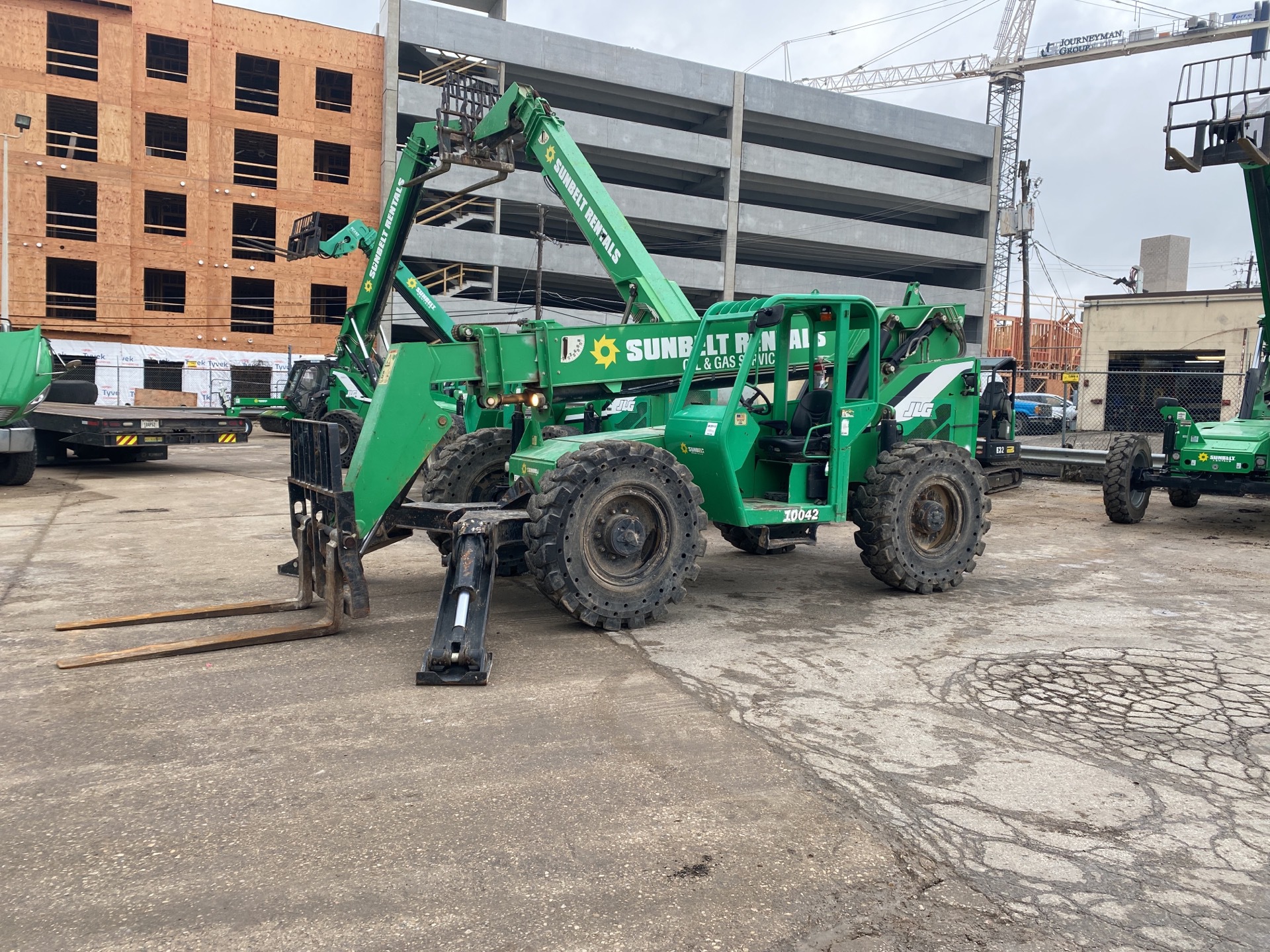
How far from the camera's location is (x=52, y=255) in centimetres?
3947

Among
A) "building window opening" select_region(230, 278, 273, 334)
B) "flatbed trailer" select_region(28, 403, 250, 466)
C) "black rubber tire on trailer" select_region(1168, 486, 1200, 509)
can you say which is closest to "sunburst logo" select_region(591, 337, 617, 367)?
"black rubber tire on trailer" select_region(1168, 486, 1200, 509)

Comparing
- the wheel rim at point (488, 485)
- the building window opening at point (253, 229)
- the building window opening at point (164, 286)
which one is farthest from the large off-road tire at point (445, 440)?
the building window opening at point (164, 286)

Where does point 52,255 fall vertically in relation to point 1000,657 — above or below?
above

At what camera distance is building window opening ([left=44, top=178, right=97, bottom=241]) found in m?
40.1

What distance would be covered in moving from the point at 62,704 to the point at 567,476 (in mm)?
3239

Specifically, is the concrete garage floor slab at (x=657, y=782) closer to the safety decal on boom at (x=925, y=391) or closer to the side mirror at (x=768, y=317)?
the safety decal on boom at (x=925, y=391)

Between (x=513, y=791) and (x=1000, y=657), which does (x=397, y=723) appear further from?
(x=1000, y=657)

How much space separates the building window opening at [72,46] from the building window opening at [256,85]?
5.70 m

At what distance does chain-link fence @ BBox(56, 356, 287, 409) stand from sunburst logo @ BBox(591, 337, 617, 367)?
3271cm

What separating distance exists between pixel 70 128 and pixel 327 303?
12634 mm

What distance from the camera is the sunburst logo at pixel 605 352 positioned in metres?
→ 7.97

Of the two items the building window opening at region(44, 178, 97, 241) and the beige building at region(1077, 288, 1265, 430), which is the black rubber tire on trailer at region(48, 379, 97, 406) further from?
the beige building at region(1077, 288, 1265, 430)

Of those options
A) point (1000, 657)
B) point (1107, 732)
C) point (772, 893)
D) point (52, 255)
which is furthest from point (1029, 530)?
point (52, 255)

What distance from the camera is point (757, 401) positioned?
8.29 metres
